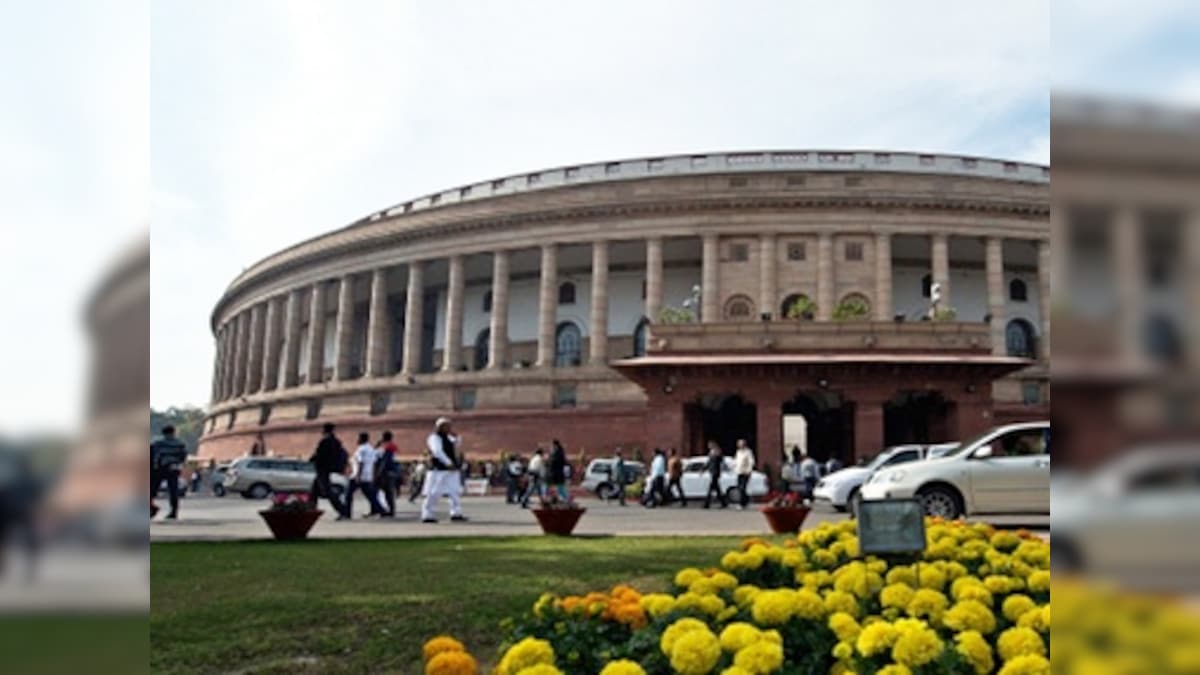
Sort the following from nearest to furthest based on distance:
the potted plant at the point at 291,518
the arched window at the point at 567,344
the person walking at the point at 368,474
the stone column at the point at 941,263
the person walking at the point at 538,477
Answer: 1. the potted plant at the point at 291,518
2. the person walking at the point at 368,474
3. the person walking at the point at 538,477
4. the stone column at the point at 941,263
5. the arched window at the point at 567,344

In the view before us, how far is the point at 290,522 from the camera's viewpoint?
1166 centimetres

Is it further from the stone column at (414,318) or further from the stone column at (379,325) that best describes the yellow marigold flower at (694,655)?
the stone column at (379,325)

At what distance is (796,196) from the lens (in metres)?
45.2

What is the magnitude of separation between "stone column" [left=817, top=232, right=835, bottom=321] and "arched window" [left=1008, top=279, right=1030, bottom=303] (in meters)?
10.7

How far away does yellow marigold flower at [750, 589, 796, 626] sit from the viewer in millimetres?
4035

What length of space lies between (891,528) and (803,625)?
0.63 m

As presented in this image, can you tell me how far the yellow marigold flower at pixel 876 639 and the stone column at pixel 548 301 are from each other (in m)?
44.5

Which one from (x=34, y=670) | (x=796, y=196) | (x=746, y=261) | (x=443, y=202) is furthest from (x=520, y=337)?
(x=34, y=670)

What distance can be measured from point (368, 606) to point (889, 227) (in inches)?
1670

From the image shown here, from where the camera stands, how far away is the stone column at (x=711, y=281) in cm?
4569


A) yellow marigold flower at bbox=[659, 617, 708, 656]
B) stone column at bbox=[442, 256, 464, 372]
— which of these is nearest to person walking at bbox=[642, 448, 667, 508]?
yellow marigold flower at bbox=[659, 617, 708, 656]

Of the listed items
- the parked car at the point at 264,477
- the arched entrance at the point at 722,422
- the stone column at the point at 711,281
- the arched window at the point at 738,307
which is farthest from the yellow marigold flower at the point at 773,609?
the arched window at the point at 738,307

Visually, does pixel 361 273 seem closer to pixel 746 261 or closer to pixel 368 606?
pixel 746 261

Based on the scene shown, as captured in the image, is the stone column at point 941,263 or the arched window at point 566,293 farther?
the arched window at point 566,293
